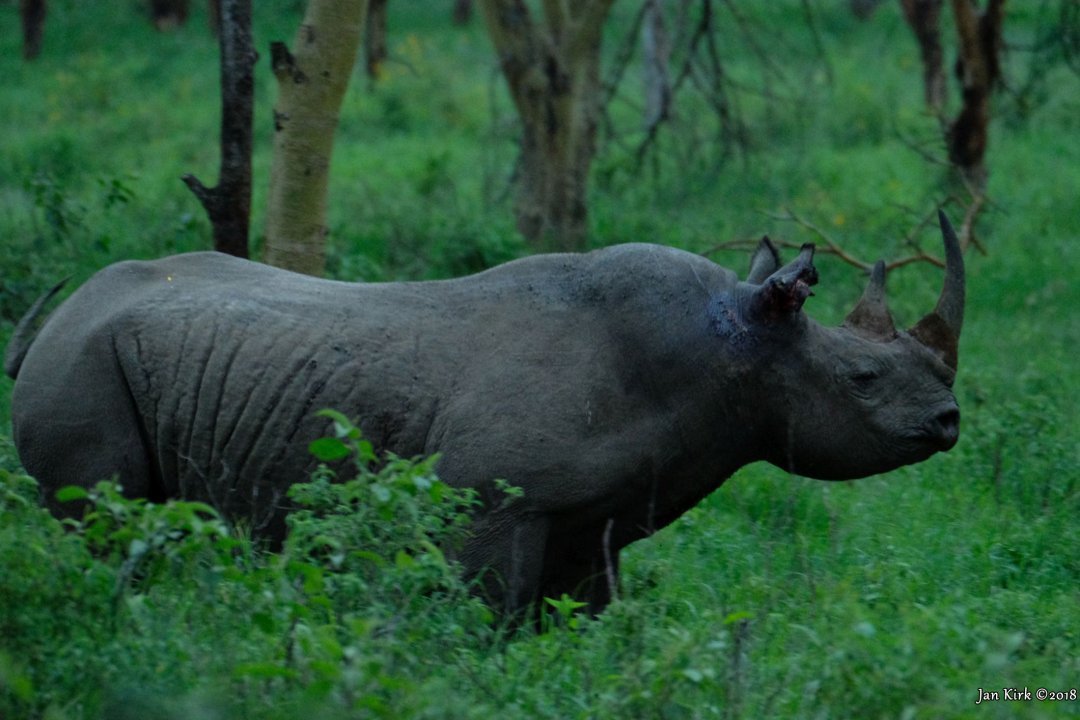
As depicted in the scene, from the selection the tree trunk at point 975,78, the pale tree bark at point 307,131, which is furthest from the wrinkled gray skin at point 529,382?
the tree trunk at point 975,78

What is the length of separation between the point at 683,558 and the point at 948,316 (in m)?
1.50

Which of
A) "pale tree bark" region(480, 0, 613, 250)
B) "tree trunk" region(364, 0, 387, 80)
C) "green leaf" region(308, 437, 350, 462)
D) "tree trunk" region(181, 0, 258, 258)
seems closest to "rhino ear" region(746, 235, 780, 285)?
"green leaf" region(308, 437, 350, 462)

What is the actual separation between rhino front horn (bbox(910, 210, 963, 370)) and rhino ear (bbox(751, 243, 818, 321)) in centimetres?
49

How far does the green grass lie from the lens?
4.07 meters

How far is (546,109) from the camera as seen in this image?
11586 millimetres

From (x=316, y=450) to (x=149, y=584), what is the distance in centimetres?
63

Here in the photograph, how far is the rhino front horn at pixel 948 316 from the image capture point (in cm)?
562

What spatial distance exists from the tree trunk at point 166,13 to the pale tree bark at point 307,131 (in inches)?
944

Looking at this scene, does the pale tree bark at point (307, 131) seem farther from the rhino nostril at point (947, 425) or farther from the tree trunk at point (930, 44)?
the tree trunk at point (930, 44)

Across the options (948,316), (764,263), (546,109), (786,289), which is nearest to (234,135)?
(764,263)

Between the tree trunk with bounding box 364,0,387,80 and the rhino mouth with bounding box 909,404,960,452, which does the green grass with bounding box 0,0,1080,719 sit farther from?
the tree trunk with bounding box 364,0,387,80

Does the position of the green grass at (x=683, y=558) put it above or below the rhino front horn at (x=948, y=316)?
below

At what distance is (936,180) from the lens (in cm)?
1432

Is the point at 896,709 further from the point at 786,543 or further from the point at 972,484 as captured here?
the point at 972,484
